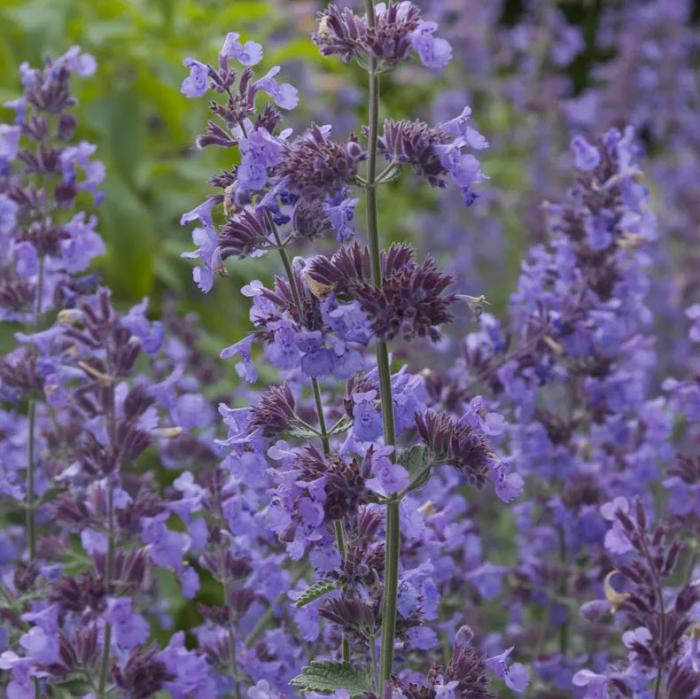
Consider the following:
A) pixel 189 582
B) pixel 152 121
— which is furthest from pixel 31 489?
pixel 152 121

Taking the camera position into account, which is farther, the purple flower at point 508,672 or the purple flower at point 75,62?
the purple flower at point 75,62

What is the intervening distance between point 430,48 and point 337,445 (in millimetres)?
804

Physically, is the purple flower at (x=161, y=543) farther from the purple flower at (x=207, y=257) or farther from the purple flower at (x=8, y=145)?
the purple flower at (x=8, y=145)

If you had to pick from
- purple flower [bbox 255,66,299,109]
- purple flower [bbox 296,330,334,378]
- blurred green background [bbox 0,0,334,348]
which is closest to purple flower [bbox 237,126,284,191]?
purple flower [bbox 255,66,299,109]

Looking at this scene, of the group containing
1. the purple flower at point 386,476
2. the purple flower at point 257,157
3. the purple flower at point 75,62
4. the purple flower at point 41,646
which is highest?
the purple flower at point 75,62

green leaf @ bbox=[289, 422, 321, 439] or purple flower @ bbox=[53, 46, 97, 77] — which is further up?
purple flower @ bbox=[53, 46, 97, 77]

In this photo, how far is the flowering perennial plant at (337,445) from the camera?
1.69 meters

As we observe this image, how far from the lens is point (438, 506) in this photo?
2562 mm

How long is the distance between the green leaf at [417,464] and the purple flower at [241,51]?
611 mm

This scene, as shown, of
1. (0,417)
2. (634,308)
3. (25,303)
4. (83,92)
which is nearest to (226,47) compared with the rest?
(25,303)

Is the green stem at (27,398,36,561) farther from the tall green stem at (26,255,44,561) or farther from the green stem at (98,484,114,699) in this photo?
the green stem at (98,484,114,699)

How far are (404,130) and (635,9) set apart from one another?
5483mm

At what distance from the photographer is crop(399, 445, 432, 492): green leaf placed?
5.64ft

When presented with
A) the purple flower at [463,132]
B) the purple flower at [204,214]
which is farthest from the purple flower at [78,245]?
the purple flower at [463,132]
